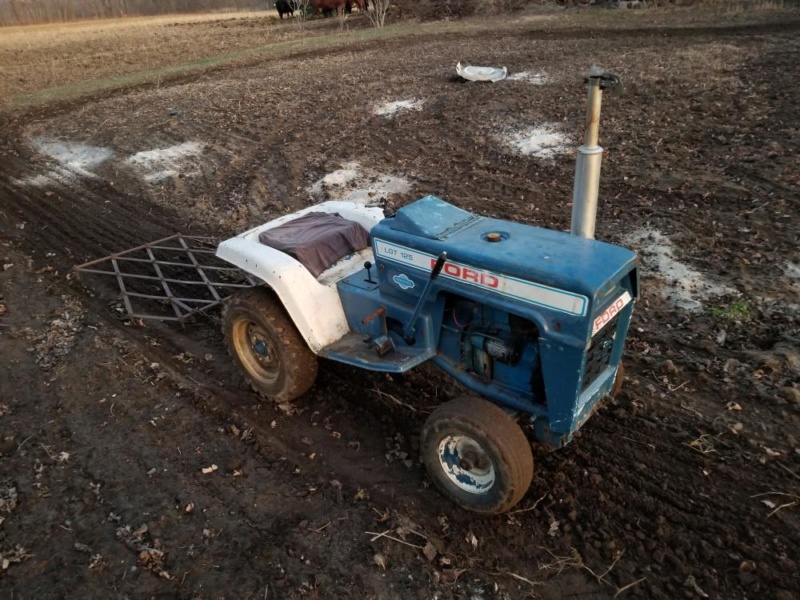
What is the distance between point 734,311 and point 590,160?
2371 millimetres

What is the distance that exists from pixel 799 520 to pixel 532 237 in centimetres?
217

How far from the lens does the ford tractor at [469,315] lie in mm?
3051

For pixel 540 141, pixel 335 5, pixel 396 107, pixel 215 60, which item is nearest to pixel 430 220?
pixel 540 141

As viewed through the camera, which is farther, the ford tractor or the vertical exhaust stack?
the vertical exhaust stack

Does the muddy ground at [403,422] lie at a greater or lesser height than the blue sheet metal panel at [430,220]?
lesser

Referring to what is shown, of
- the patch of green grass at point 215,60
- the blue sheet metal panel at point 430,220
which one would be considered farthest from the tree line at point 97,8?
the blue sheet metal panel at point 430,220

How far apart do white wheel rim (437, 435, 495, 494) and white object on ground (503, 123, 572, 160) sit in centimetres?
576

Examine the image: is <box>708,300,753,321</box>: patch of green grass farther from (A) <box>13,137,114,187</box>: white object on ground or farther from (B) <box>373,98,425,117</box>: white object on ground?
(A) <box>13,137,114,187</box>: white object on ground

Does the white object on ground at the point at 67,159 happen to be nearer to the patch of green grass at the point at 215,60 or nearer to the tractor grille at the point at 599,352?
the patch of green grass at the point at 215,60

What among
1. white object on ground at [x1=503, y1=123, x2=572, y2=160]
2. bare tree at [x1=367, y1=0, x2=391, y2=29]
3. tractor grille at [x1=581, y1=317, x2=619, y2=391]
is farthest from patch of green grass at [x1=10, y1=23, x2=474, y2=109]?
tractor grille at [x1=581, y1=317, x2=619, y2=391]

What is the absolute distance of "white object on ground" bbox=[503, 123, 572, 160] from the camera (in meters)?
8.23

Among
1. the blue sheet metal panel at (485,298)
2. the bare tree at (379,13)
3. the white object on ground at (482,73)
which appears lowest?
Answer: the white object on ground at (482,73)

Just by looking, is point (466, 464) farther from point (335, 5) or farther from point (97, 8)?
point (97, 8)

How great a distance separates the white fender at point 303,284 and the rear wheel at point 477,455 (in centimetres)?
115
